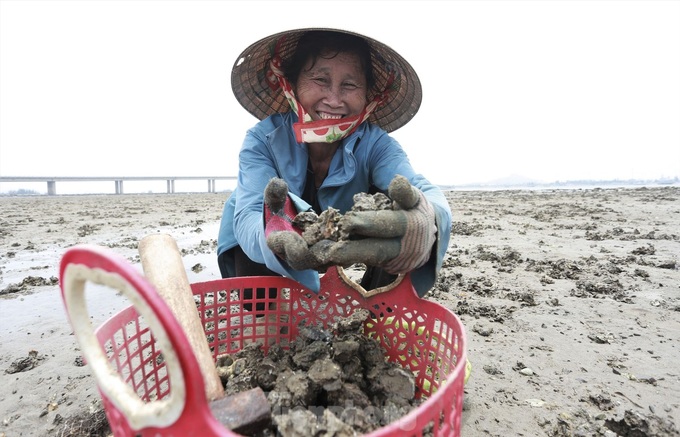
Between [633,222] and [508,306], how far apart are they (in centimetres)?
603

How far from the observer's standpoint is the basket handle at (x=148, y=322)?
611 mm

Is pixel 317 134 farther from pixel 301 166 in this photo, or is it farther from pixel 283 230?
pixel 283 230

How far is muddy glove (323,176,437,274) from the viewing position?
1.12m

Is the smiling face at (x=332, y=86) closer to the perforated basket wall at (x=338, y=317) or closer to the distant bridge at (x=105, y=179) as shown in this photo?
the perforated basket wall at (x=338, y=317)

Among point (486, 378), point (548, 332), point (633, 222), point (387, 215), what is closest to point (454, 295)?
point (548, 332)

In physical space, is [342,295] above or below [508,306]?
above

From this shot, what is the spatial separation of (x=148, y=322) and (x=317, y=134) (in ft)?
5.49

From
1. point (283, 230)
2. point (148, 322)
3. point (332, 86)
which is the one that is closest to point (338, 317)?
point (283, 230)

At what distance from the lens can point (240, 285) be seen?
1.73 metres

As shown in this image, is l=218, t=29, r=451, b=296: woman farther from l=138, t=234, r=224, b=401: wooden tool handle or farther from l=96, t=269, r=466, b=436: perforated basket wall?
l=138, t=234, r=224, b=401: wooden tool handle

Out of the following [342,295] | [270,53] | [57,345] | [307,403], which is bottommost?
[57,345]

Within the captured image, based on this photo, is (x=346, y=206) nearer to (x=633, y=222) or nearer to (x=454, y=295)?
(x=454, y=295)

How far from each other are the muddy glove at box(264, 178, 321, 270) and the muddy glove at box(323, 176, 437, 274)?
0.33ft

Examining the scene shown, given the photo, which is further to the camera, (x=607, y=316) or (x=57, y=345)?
(x=607, y=316)
